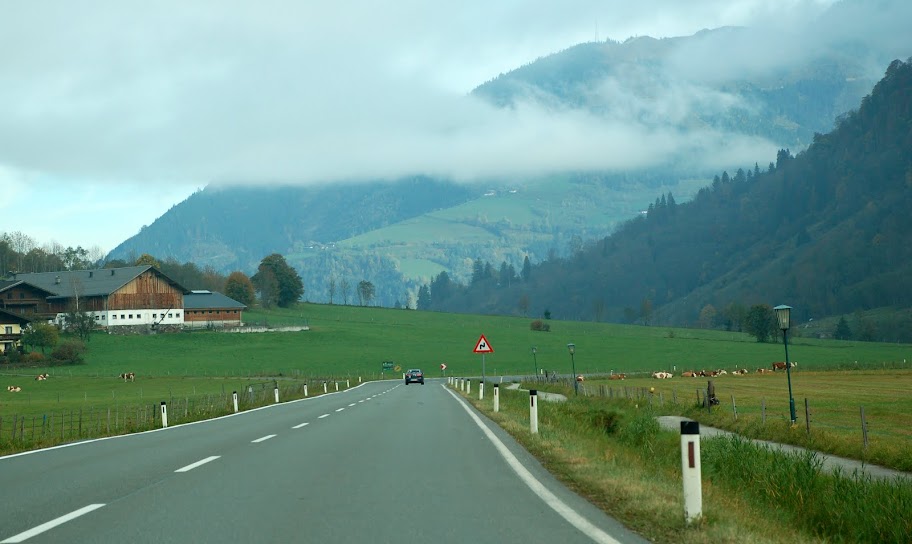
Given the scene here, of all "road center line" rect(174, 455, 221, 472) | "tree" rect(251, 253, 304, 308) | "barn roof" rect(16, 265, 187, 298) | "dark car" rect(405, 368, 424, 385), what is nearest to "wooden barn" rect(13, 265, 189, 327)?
"barn roof" rect(16, 265, 187, 298)

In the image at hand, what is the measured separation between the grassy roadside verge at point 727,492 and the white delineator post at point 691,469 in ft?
0.43

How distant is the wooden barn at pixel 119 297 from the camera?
13088cm

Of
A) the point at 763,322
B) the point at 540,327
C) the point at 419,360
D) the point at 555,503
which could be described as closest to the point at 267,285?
the point at 540,327

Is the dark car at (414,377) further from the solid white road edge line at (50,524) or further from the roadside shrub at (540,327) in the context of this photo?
the roadside shrub at (540,327)

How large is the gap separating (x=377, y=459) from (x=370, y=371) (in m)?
98.9

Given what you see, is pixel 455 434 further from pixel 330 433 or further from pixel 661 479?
pixel 661 479

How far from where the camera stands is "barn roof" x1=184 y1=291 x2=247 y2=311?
143125 mm

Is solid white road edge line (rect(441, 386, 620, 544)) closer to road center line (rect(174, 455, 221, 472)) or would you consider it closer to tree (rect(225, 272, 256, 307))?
road center line (rect(174, 455, 221, 472))

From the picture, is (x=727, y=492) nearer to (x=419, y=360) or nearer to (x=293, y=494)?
(x=293, y=494)

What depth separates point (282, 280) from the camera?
18900 cm

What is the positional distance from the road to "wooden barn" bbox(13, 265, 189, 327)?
11868 centimetres

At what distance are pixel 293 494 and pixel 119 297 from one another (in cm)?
12870

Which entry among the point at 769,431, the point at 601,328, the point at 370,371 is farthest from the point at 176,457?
the point at 601,328

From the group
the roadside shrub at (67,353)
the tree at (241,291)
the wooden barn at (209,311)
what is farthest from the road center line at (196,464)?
the tree at (241,291)
